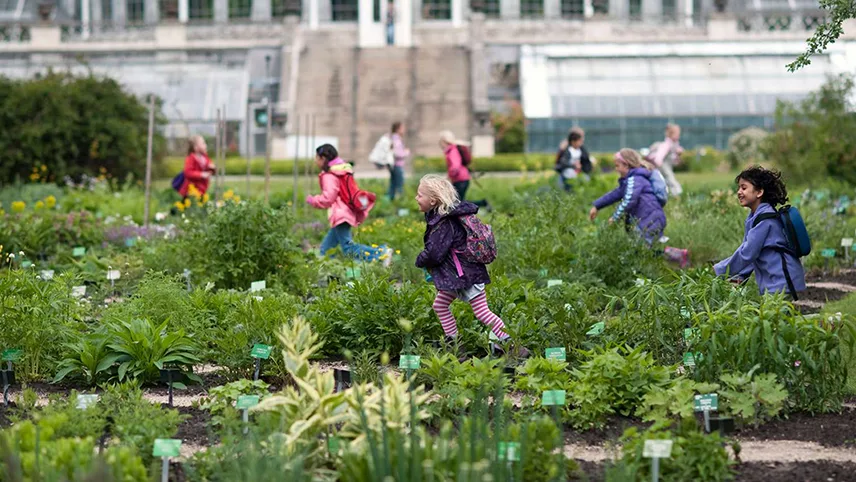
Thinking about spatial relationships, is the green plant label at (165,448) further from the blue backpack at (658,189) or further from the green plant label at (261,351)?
the blue backpack at (658,189)

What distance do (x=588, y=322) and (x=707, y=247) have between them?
13.3ft

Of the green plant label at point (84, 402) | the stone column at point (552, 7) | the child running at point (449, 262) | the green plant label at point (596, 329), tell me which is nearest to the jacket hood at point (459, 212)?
the child running at point (449, 262)

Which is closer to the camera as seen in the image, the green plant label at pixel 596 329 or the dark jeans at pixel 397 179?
the green plant label at pixel 596 329

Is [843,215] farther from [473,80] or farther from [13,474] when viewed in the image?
[473,80]

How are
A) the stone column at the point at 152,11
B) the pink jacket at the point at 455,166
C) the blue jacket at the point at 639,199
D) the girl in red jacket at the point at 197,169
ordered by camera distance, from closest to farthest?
1. the blue jacket at the point at 639,199
2. the girl in red jacket at the point at 197,169
3. the pink jacket at the point at 455,166
4. the stone column at the point at 152,11

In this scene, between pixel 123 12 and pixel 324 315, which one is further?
pixel 123 12

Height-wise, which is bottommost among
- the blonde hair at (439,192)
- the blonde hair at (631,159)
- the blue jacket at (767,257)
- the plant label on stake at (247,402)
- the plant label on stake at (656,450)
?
the plant label on stake at (656,450)

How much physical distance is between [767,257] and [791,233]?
0.23 m

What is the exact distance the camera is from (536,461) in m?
5.32

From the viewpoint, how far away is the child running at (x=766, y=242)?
327 inches

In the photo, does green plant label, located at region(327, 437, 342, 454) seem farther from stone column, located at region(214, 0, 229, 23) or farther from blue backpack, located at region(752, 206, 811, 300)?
stone column, located at region(214, 0, 229, 23)

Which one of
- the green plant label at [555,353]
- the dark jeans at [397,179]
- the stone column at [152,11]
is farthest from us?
the stone column at [152,11]

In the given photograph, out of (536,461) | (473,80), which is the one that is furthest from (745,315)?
(473,80)

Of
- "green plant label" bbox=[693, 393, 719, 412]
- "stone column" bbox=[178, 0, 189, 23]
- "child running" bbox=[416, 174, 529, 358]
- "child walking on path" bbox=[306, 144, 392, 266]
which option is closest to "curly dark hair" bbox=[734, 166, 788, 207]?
"child running" bbox=[416, 174, 529, 358]
